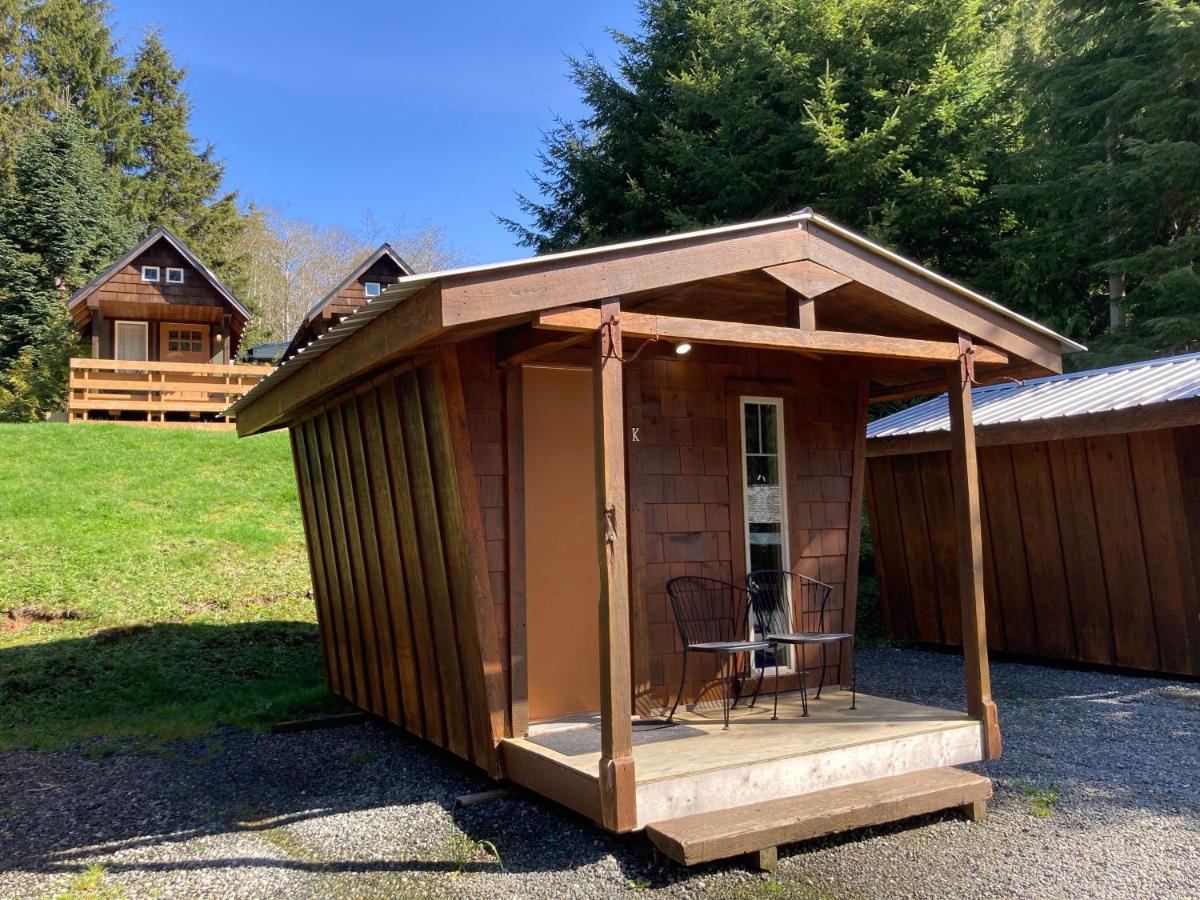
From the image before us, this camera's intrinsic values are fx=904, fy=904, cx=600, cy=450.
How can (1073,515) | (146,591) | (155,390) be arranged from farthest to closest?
(155,390) → (146,591) → (1073,515)

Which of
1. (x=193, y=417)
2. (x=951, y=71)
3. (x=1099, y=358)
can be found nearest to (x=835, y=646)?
(x=1099, y=358)

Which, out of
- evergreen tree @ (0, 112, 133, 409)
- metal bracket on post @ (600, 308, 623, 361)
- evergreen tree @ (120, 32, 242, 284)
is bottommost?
metal bracket on post @ (600, 308, 623, 361)

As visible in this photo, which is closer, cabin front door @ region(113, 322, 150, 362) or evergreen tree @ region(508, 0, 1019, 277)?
evergreen tree @ region(508, 0, 1019, 277)

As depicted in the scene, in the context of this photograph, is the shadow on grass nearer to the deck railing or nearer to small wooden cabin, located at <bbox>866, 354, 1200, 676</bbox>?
small wooden cabin, located at <bbox>866, 354, 1200, 676</bbox>

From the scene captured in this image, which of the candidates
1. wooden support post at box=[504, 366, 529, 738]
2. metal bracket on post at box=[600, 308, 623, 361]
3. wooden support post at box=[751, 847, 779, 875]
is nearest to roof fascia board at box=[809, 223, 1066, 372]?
metal bracket on post at box=[600, 308, 623, 361]

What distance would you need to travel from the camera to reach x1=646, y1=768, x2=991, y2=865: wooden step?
3.52 meters

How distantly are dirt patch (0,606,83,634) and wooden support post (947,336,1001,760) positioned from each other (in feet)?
26.1

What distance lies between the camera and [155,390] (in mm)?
17234

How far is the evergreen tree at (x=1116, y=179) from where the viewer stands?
35.4ft

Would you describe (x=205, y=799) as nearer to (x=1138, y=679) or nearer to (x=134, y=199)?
(x=1138, y=679)

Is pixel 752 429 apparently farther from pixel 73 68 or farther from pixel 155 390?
pixel 73 68

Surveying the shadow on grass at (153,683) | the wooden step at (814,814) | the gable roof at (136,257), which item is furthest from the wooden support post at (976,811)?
the gable roof at (136,257)

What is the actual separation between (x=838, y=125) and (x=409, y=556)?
1056 cm

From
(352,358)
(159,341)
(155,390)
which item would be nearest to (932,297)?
(352,358)
